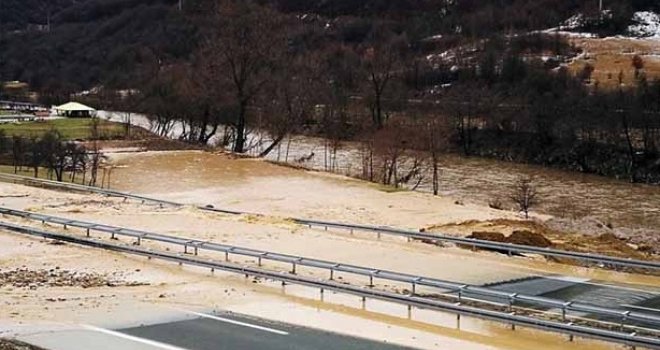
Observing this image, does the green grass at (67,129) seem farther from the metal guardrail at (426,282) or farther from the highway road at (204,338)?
the highway road at (204,338)

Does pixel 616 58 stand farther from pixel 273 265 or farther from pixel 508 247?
pixel 273 265

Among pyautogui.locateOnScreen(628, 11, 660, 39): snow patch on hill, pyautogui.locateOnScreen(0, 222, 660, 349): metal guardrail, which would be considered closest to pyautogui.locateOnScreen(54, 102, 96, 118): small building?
pyautogui.locateOnScreen(628, 11, 660, 39): snow patch on hill

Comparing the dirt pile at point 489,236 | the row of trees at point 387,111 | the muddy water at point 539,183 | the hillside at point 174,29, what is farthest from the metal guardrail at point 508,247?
the hillside at point 174,29

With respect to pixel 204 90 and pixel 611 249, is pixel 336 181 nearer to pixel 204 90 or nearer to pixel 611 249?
pixel 611 249

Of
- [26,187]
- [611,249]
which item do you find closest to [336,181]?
[26,187]

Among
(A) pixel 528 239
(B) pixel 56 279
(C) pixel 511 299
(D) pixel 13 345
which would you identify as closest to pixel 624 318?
(C) pixel 511 299

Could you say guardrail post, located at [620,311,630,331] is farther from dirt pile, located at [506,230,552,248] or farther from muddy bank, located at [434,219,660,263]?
dirt pile, located at [506,230,552,248]
